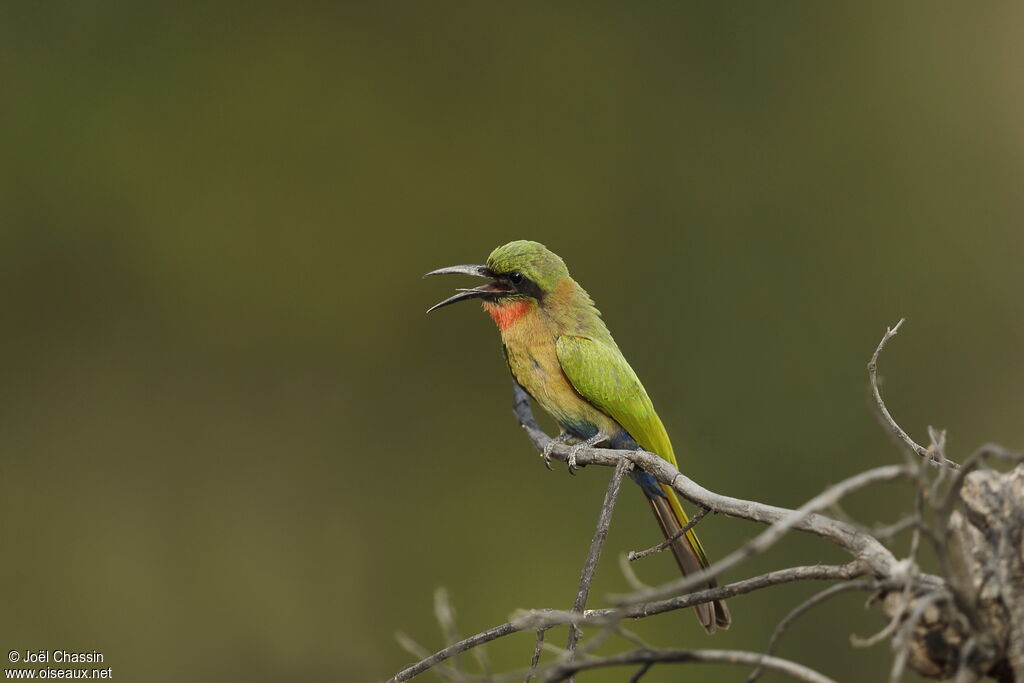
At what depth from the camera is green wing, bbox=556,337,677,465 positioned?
3199 mm

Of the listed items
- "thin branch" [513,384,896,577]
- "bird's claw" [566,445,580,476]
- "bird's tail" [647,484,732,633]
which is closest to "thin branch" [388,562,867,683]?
"thin branch" [513,384,896,577]

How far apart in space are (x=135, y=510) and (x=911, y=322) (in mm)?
4422

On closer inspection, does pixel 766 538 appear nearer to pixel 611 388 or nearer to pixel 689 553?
pixel 689 553

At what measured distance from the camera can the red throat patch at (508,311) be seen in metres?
3.30

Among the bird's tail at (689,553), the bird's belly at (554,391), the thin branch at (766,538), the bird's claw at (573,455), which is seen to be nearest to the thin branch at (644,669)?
the thin branch at (766,538)

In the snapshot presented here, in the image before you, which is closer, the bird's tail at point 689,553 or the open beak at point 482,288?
the bird's tail at point 689,553

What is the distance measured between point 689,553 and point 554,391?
631 mm

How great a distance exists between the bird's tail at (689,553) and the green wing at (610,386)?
6.9 inches

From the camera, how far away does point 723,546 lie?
5.50 meters

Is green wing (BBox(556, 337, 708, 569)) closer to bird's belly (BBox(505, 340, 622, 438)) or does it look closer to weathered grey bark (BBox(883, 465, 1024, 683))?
bird's belly (BBox(505, 340, 622, 438))

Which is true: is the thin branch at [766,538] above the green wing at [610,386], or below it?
below

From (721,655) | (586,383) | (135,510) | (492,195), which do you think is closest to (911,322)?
(492,195)

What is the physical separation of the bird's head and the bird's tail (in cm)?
70

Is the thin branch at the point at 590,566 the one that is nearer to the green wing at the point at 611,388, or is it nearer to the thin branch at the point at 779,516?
the thin branch at the point at 779,516
